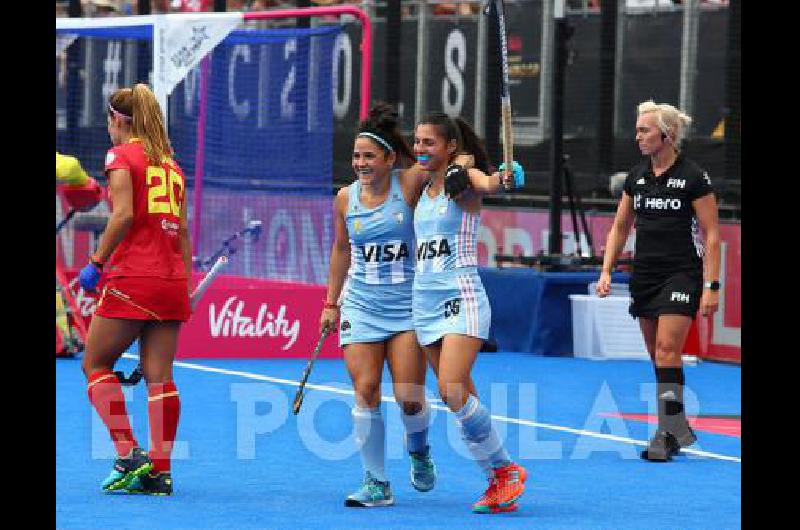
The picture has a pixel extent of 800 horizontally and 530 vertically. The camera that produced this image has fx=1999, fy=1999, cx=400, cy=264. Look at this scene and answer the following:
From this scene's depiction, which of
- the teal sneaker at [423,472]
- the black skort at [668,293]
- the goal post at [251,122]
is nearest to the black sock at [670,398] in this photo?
the black skort at [668,293]

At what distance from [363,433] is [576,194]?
10013 mm

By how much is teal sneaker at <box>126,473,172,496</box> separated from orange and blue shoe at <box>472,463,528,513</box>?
1.55 metres

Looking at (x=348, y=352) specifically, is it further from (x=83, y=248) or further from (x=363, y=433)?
(x=83, y=248)

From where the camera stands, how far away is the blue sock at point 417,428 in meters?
9.88

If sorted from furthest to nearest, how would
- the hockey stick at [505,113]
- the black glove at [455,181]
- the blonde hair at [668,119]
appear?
1. the blonde hair at [668,119]
2. the black glove at [455,181]
3. the hockey stick at [505,113]

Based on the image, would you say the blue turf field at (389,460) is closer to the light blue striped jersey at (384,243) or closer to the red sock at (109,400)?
the red sock at (109,400)

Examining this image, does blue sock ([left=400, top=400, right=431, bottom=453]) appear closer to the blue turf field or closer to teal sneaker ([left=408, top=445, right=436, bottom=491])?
teal sneaker ([left=408, top=445, right=436, bottom=491])

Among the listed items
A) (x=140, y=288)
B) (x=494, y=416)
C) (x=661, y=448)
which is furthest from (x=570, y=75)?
(x=140, y=288)

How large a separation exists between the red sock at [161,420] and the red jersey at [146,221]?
568mm

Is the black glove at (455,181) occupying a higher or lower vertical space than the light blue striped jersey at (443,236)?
higher

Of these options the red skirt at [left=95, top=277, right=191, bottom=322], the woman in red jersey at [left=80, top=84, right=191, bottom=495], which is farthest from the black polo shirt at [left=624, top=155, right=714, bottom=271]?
the red skirt at [left=95, top=277, right=191, bottom=322]

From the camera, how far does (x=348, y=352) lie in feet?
32.0
